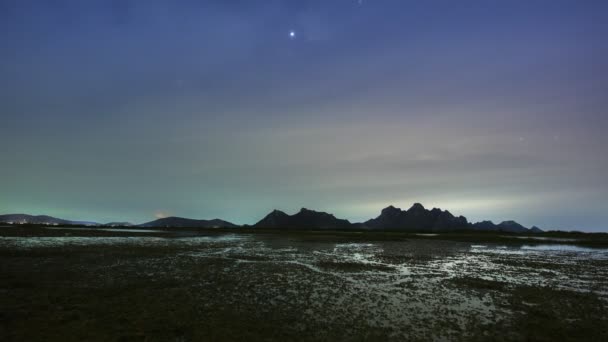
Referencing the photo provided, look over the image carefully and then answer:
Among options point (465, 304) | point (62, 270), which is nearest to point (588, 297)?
point (465, 304)

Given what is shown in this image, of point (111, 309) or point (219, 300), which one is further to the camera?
point (219, 300)

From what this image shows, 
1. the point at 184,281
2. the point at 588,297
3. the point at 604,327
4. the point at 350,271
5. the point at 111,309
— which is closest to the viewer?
the point at 604,327

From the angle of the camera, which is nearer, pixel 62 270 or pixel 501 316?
pixel 501 316

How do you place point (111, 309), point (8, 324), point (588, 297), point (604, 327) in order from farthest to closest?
point (588, 297) < point (111, 309) < point (604, 327) < point (8, 324)

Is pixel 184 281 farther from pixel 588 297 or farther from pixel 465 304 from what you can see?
pixel 588 297

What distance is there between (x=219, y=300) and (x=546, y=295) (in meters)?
21.1

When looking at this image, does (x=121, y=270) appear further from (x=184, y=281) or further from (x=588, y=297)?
(x=588, y=297)

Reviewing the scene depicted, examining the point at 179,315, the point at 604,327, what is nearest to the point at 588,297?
the point at 604,327

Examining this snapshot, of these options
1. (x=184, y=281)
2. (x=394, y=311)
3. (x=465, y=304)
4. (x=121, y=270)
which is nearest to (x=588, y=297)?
(x=465, y=304)

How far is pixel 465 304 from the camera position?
56.2 feet

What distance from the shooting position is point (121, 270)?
25.3 m

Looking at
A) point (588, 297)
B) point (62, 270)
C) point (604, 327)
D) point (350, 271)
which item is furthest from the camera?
point (350, 271)

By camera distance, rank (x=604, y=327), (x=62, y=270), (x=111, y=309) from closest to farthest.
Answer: (x=604, y=327) → (x=111, y=309) → (x=62, y=270)

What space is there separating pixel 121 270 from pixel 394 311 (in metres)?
22.9
